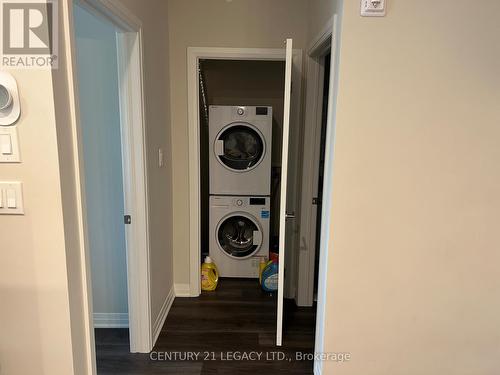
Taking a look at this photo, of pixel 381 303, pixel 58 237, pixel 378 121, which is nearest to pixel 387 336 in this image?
pixel 381 303

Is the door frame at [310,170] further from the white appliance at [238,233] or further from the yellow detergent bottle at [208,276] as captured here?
the yellow detergent bottle at [208,276]

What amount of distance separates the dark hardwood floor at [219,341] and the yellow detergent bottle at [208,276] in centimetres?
11

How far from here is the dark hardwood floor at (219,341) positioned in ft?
7.02

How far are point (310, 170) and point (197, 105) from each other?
3.56ft

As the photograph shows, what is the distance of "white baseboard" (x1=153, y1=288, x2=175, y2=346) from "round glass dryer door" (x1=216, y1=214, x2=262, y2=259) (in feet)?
2.29

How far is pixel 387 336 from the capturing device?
6.07 feet

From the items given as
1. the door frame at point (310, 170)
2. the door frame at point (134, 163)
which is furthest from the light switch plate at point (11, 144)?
the door frame at point (310, 170)

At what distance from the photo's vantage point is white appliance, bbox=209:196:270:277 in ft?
10.7

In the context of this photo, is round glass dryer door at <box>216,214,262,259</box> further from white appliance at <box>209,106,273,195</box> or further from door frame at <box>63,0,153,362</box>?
door frame at <box>63,0,153,362</box>

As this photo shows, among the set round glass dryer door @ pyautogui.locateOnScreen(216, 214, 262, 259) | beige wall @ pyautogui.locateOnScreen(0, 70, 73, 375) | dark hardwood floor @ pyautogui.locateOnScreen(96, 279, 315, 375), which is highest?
beige wall @ pyautogui.locateOnScreen(0, 70, 73, 375)

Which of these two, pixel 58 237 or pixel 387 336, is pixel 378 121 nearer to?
pixel 387 336

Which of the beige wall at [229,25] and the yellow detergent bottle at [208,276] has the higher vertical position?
the beige wall at [229,25]

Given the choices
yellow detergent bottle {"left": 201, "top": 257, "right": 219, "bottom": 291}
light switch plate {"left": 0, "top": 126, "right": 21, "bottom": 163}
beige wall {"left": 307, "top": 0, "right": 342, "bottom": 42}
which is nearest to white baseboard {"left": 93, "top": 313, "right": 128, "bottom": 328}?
yellow detergent bottle {"left": 201, "top": 257, "right": 219, "bottom": 291}

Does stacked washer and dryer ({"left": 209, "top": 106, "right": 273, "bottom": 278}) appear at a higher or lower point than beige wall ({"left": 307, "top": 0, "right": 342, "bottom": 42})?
lower
